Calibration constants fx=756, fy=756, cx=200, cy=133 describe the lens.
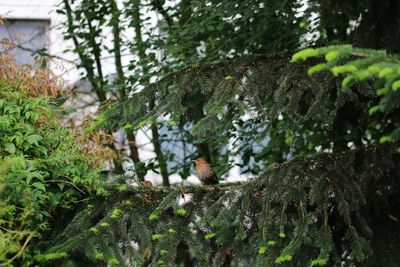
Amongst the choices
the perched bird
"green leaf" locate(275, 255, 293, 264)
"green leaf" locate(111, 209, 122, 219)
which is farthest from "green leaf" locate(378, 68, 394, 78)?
the perched bird

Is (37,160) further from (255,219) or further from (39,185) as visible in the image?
(255,219)

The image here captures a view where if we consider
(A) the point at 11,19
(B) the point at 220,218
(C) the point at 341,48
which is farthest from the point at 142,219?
(A) the point at 11,19

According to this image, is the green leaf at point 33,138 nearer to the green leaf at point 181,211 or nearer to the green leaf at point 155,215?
the green leaf at point 155,215

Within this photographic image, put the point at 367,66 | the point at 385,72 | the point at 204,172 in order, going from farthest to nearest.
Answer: the point at 204,172 → the point at 367,66 → the point at 385,72

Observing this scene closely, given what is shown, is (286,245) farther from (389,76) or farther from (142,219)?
(389,76)

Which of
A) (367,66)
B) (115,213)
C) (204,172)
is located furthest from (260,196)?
(204,172)

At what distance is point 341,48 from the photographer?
3047 mm

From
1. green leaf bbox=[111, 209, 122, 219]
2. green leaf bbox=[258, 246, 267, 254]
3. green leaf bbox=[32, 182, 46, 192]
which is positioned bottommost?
green leaf bbox=[258, 246, 267, 254]

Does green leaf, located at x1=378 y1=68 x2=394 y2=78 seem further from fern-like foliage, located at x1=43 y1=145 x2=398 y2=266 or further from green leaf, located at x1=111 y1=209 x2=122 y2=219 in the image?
green leaf, located at x1=111 y1=209 x2=122 y2=219

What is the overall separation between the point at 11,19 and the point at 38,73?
548 centimetres

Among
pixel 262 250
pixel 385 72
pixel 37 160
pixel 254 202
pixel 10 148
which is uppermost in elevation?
pixel 385 72

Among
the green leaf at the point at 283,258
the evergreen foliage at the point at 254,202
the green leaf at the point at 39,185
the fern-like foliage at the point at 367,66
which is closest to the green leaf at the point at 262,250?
the evergreen foliage at the point at 254,202

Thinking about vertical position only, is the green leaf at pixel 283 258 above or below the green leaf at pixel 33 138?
below

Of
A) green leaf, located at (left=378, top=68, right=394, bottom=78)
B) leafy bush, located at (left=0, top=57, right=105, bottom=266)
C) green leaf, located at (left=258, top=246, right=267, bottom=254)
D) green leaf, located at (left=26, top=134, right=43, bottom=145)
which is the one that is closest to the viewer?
green leaf, located at (left=378, top=68, right=394, bottom=78)
